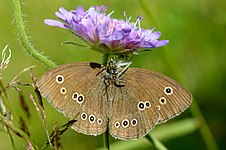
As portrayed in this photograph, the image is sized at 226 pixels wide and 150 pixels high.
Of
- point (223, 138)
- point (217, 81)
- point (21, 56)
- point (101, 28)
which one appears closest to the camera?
point (101, 28)

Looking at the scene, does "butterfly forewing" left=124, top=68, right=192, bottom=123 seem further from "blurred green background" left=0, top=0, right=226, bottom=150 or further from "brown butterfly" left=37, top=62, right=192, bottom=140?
"blurred green background" left=0, top=0, right=226, bottom=150

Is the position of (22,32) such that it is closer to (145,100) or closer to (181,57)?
(145,100)

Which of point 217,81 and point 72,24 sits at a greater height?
point 72,24

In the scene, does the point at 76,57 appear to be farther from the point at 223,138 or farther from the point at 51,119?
the point at 223,138

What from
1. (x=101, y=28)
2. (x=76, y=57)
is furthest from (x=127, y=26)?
(x=76, y=57)

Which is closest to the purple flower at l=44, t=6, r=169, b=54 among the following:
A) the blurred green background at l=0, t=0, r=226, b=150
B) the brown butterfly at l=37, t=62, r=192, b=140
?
the brown butterfly at l=37, t=62, r=192, b=140

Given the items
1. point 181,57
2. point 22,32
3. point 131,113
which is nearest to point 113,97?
point 131,113

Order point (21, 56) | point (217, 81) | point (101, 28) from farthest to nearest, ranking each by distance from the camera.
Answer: point (21, 56) → point (217, 81) → point (101, 28)
